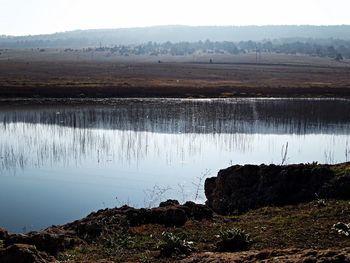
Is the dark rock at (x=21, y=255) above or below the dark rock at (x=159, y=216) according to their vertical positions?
→ above

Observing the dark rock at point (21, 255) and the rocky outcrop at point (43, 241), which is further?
the rocky outcrop at point (43, 241)

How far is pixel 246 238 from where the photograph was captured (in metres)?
9.30

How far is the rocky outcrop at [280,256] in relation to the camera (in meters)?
6.89

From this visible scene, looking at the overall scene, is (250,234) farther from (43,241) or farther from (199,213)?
(43,241)

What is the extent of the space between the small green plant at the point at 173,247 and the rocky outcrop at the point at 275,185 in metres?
4.20

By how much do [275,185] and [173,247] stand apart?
499 centimetres

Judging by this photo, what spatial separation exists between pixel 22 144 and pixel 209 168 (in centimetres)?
983

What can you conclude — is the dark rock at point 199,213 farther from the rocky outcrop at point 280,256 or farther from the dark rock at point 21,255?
the dark rock at point 21,255

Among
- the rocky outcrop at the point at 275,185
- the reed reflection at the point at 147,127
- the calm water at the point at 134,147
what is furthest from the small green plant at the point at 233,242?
the reed reflection at the point at 147,127

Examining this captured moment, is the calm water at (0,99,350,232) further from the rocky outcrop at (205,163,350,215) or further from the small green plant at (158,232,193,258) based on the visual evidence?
the small green plant at (158,232,193,258)

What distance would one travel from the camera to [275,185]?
523 inches

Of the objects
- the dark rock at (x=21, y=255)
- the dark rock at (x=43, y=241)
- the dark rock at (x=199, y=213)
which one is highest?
the dark rock at (x=21, y=255)

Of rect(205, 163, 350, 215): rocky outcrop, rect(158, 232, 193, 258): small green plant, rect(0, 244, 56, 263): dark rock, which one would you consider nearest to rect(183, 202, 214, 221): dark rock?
rect(205, 163, 350, 215): rocky outcrop

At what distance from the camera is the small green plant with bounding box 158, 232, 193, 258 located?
29.1ft
